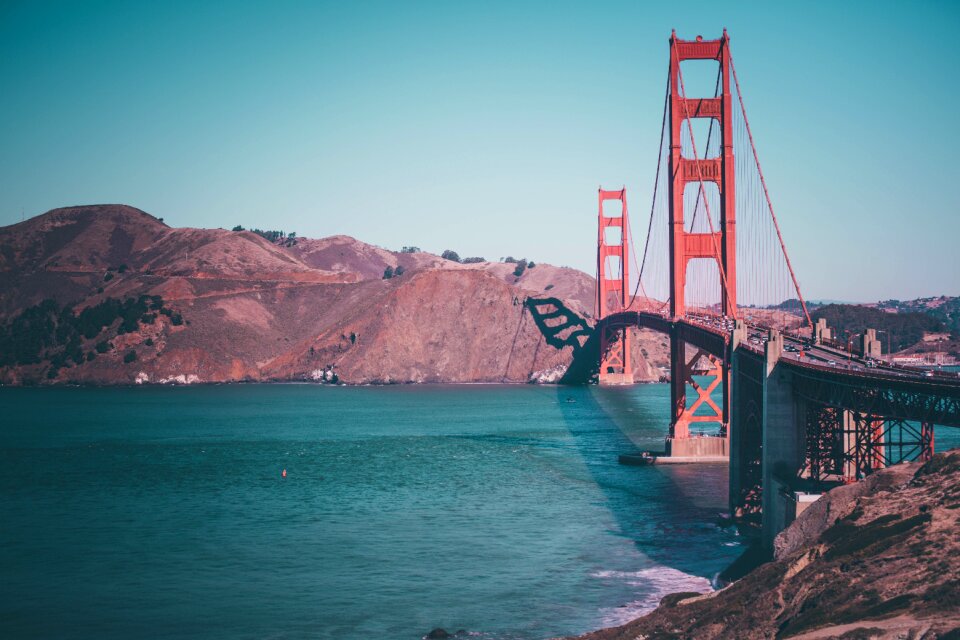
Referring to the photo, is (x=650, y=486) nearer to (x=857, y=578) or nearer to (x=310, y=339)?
(x=857, y=578)

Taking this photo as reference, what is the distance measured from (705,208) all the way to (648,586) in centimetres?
3499

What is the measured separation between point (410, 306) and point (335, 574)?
378 ft

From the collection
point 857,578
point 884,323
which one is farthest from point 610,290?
point 857,578

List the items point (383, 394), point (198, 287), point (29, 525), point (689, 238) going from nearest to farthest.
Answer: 1. point (29, 525)
2. point (689, 238)
3. point (383, 394)
4. point (198, 287)

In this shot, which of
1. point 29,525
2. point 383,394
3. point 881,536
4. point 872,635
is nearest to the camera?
point 872,635

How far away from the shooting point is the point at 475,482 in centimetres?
5284

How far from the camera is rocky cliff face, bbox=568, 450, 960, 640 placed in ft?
56.0

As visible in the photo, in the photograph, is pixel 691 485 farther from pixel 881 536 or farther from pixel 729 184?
pixel 881 536

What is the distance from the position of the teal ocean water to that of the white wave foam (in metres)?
0.12

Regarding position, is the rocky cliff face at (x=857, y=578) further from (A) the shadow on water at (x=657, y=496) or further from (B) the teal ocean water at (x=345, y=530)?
(A) the shadow on water at (x=657, y=496)

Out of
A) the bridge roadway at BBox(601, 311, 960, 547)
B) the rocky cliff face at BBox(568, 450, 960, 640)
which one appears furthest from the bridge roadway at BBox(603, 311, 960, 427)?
the rocky cliff face at BBox(568, 450, 960, 640)

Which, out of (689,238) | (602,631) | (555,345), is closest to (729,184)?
(689,238)

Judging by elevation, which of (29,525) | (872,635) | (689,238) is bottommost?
(29,525)

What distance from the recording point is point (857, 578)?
1936 centimetres
